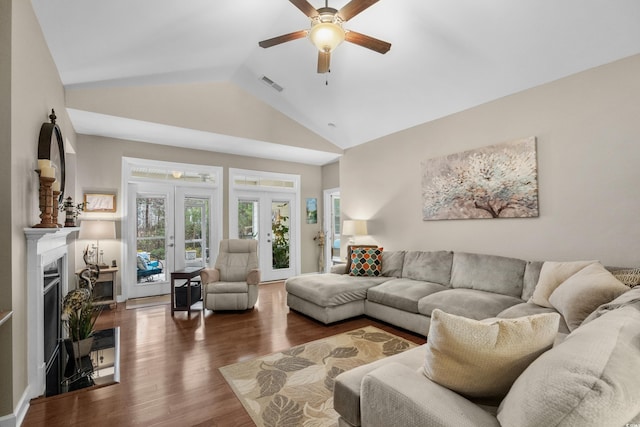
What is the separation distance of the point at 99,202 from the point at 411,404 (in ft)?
16.9

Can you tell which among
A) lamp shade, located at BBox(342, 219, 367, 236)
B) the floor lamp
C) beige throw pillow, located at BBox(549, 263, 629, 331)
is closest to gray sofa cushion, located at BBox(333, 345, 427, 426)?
beige throw pillow, located at BBox(549, 263, 629, 331)

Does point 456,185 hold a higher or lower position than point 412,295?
higher

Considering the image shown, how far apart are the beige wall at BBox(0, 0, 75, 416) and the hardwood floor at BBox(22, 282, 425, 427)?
39 cm

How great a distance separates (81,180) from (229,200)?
7.33 ft

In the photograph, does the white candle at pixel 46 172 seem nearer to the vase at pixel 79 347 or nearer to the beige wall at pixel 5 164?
the beige wall at pixel 5 164

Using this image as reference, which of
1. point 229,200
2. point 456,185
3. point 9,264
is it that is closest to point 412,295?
point 456,185

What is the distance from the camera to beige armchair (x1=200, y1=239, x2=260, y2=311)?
4.17m

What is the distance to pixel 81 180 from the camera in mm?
4605

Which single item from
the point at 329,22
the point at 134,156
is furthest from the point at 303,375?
the point at 134,156

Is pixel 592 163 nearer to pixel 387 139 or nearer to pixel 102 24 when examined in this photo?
pixel 387 139

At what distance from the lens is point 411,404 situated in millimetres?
1154

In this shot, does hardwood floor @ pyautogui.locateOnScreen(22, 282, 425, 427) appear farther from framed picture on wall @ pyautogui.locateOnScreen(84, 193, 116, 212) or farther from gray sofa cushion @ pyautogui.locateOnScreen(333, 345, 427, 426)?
framed picture on wall @ pyautogui.locateOnScreen(84, 193, 116, 212)

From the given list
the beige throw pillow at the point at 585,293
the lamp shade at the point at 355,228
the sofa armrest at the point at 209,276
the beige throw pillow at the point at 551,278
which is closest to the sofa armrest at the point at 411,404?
the beige throw pillow at the point at 585,293

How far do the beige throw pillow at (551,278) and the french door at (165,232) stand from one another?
489 cm
